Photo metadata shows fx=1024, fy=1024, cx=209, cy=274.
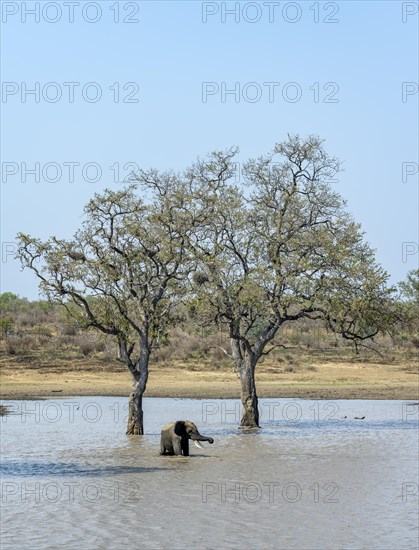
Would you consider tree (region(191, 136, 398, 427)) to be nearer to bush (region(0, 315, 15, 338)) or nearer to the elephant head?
the elephant head

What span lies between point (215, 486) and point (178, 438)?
510 cm

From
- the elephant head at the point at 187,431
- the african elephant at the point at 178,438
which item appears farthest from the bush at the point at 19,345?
the elephant head at the point at 187,431

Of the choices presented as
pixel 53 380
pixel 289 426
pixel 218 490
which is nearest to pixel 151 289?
pixel 289 426

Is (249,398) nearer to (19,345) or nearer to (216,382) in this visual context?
(216,382)

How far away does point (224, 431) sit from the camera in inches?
1359

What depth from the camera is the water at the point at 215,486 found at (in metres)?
16.9

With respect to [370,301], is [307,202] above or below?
above

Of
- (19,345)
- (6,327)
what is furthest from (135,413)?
(6,327)

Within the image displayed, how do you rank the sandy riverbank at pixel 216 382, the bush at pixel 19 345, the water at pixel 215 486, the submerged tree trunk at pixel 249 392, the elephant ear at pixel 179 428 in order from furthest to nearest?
the bush at pixel 19 345
the sandy riverbank at pixel 216 382
the submerged tree trunk at pixel 249 392
the elephant ear at pixel 179 428
the water at pixel 215 486

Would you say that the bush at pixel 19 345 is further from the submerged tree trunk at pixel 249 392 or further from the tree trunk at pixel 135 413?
the tree trunk at pixel 135 413

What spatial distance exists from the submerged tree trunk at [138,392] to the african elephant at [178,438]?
4537mm

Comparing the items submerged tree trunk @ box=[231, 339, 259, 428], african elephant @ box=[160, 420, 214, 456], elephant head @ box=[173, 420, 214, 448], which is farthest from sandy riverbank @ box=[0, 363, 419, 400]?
elephant head @ box=[173, 420, 214, 448]

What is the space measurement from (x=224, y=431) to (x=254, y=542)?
18.2m

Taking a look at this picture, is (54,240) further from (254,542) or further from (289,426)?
(254,542)
